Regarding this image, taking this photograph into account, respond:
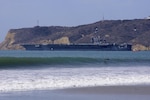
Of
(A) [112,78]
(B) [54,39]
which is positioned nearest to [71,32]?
(B) [54,39]

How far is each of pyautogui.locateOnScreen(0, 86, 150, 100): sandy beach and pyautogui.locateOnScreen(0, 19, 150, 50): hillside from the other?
127900mm

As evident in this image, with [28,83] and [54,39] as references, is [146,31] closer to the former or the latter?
[54,39]

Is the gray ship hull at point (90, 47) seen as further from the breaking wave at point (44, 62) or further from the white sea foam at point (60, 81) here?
the white sea foam at point (60, 81)

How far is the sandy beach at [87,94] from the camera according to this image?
17.1 m

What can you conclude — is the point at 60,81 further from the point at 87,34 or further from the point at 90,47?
the point at 87,34

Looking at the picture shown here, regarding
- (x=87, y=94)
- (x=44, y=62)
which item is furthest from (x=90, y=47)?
(x=87, y=94)

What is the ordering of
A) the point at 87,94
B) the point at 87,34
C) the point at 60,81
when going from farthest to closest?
the point at 87,34
the point at 60,81
the point at 87,94

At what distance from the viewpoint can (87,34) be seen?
556ft

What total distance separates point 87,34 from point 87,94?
151135 millimetres

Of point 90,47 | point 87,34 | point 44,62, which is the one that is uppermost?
point 44,62

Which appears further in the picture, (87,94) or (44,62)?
(44,62)

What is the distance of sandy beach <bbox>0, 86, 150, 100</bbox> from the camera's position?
56.2 ft

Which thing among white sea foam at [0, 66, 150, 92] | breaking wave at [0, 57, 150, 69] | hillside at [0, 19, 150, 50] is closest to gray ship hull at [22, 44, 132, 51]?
hillside at [0, 19, 150, 50]

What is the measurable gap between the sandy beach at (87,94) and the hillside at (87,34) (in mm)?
127900
